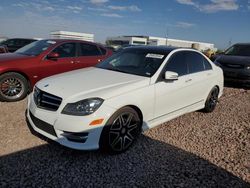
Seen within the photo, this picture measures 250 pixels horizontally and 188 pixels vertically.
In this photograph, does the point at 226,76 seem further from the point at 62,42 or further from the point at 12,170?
the point at 12,170

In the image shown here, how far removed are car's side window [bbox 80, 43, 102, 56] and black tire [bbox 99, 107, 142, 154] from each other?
159 inches

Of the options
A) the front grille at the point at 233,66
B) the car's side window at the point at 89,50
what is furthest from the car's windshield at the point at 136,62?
the front grille at the point at 233,66

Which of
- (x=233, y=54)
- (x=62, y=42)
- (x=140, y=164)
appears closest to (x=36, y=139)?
(x=140, y=164)

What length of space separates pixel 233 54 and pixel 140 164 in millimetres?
8896

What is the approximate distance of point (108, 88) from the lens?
3.46 metres

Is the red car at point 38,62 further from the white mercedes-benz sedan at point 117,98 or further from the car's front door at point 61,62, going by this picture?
the white mercedes-benz sedan at point 117,98

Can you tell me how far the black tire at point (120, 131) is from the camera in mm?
3319

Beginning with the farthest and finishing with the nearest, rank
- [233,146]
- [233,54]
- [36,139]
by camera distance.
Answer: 1. [233,54]
2. [233,146]
3. [36,139]

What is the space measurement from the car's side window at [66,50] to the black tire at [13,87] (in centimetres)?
125

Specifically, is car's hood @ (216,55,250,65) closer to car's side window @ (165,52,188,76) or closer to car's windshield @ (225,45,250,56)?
car's windshield @ (225,45,250,56)

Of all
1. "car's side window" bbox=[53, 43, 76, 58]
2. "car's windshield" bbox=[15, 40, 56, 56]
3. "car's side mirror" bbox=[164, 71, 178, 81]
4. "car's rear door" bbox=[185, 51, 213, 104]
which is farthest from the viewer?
"car's side window" bbox=[53, 43, 76, 58]

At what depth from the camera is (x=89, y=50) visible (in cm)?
734

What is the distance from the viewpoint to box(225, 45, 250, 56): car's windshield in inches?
404

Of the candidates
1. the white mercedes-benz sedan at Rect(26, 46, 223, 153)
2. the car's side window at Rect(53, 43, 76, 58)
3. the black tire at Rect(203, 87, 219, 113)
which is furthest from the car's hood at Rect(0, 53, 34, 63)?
the black tire at Rect(203, 87, 219, 113)
